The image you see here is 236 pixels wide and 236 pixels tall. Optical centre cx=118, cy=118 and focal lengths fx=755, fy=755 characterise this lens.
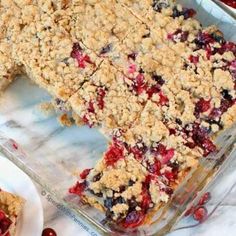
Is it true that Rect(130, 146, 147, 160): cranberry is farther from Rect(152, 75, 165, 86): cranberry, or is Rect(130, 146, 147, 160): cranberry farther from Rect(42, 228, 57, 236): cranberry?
Rect(42, 228, 57, 236): cranberry

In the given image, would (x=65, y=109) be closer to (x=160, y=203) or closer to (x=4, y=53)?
(x=4, y=53)

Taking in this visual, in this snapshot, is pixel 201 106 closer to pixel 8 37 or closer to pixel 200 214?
pixel 200 214

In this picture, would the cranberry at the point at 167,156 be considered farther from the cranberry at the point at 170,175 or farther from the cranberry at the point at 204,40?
the cranberry at the point at 204,40

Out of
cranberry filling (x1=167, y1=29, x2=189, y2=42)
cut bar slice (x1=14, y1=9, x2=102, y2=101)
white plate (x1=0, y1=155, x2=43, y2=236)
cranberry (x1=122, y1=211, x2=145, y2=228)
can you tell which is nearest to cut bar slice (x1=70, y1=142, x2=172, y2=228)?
cranberry (x1=122, y1=211, x2=145, y2=228)

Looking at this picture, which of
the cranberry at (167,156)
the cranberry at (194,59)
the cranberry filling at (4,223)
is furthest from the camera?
the cranberry at (194,59)

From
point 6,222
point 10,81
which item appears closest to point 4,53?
point 10,81

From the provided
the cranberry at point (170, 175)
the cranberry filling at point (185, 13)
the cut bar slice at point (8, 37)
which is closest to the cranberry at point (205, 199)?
the cranberry at point (170, 175)
